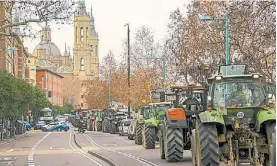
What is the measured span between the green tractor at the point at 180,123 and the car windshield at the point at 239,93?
4200 mm

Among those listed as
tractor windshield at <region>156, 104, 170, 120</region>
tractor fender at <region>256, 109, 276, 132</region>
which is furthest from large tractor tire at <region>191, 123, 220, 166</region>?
tractor windshield at <region>156, 104, 170, 120</region>

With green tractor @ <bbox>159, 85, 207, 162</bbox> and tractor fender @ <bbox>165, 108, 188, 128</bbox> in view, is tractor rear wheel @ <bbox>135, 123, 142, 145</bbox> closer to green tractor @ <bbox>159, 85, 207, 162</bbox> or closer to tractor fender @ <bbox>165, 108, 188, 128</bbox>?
green tractor @ <bbox>159, 85, 207, 162</bbox>

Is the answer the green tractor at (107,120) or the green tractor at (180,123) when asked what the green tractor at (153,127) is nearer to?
the green tractor at (180,123)

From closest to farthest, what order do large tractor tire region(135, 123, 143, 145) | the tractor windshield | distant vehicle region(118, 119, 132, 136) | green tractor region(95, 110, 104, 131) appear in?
1. the tractor windshield
2. large tractor tire region(135, 123, 143, 145)
3. distant vehicle region(118, 119, 132, 136)
4. green tractor region(95, 110, 104, 131)

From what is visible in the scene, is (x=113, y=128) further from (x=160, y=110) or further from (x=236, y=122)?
(x=236, y=122)

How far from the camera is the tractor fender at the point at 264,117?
16719 millimetres

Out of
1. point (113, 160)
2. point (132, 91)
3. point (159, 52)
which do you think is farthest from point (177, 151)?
point (132, 91)

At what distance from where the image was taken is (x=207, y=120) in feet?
54.9

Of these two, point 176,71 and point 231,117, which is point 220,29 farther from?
point 231,117

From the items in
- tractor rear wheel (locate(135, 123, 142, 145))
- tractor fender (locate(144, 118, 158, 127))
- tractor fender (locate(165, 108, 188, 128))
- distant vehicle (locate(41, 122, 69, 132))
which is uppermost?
tractor fender (locate(165, 108, 188, 128))

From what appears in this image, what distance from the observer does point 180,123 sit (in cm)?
2256

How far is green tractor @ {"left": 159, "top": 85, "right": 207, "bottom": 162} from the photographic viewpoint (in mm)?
22578

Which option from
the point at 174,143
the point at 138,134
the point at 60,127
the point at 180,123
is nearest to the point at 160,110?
the point at 138,134

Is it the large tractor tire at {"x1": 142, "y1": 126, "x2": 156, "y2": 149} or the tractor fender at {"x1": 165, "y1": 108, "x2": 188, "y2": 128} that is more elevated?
the tractor fender at {"x1": 165, "y1": 108, "x2": 188, "y2": 128}
